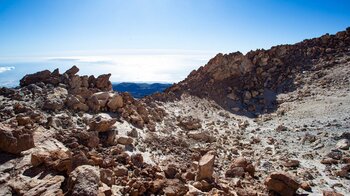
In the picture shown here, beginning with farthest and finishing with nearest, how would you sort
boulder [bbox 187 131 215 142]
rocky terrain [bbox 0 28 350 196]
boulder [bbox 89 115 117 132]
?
boulder [bbox 187 131 215 142]
boulder [bbox 89 115 117 132]
rocky terrain [bbox 0 28 350 196]

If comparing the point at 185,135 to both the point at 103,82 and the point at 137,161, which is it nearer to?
the point at 103,82

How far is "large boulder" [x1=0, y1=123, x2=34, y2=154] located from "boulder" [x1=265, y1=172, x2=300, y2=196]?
8076 millimetres

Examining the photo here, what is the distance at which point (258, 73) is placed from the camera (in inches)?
1127

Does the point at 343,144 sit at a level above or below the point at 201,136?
above

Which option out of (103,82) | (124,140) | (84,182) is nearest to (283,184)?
(124,140)

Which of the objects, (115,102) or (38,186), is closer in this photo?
(38,186)

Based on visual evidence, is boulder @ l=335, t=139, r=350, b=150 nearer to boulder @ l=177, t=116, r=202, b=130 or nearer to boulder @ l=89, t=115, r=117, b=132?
boulder @ l=177, t=116, r=202, b=130

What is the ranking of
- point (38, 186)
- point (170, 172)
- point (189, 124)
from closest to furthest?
1. point (38, 186)
2. point (170, 172)
3. point (189, 124)

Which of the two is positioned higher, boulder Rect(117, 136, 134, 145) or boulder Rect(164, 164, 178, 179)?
boulder Rect(117, 136, 134, 145)

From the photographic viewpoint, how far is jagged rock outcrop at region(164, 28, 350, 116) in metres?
25.5

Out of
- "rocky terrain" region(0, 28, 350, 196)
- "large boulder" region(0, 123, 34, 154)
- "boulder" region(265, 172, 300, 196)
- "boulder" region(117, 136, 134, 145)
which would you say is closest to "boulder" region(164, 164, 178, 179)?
"rocky terrain" region(0, 28, 350, 196)

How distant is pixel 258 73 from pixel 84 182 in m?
25.7

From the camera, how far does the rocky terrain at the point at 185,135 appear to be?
738cm

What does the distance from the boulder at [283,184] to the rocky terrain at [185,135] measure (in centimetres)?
3
